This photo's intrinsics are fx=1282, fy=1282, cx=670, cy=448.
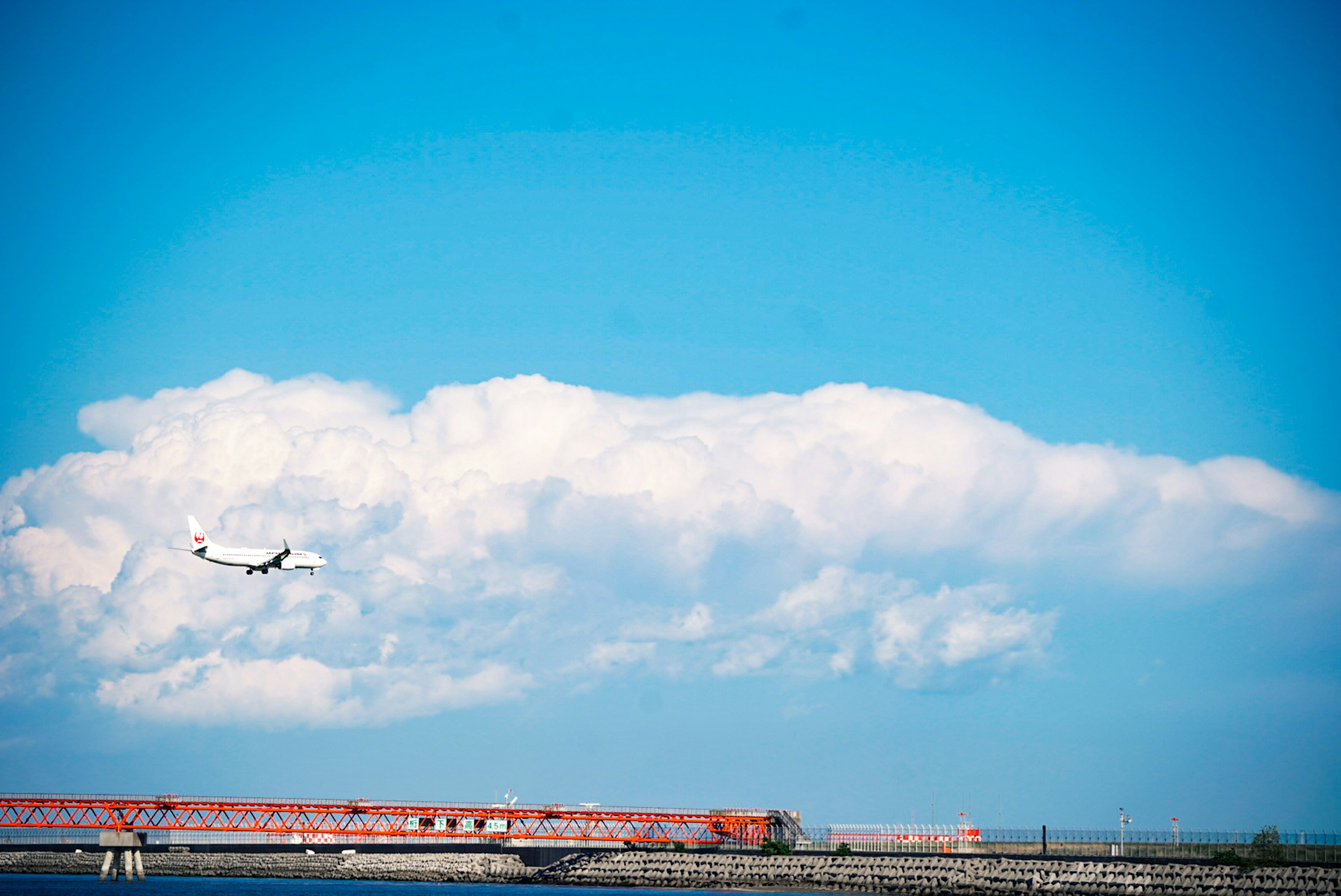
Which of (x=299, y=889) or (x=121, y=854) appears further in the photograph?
(x=121, y=854)

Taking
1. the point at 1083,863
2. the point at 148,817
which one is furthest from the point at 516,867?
the point at 1083,863

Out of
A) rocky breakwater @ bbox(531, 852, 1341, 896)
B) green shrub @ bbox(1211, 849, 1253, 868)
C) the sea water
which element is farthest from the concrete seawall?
the sea water

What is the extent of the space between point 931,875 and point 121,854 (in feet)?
386

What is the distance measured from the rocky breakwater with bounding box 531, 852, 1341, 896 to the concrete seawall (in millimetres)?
100

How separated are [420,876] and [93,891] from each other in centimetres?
4861

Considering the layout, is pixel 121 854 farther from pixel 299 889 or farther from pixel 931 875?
pixel 931 875

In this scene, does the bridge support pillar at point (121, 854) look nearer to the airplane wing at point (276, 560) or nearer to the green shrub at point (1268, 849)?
the airplane wing at point (276, 560)

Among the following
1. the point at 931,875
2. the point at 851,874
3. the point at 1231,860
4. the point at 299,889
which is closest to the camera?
the point at 1231,860

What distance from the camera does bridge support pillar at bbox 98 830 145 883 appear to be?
165750 mm

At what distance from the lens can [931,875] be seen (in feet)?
458

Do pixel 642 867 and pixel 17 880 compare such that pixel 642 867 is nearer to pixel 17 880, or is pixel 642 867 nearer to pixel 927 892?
pixel 927 892

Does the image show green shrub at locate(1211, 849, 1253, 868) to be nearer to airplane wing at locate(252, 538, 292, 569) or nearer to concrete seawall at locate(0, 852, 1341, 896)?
concrete seawall at locate(0, 852, 1341, 896)

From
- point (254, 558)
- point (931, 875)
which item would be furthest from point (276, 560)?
point (931, 875)

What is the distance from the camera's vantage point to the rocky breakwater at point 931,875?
118188 millimetres
